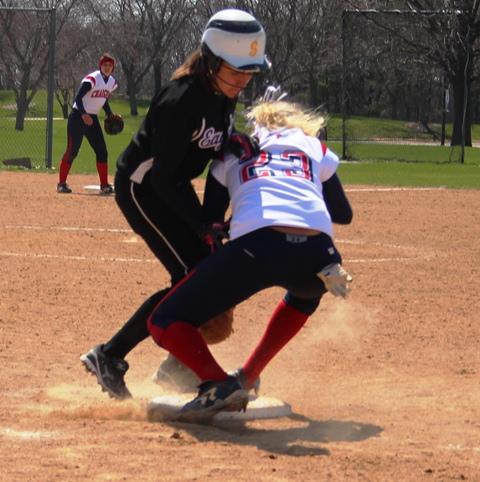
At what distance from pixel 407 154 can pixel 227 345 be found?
21.9 meters

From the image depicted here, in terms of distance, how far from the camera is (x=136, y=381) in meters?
6.40

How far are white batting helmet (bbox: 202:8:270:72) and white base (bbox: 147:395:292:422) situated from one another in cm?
151

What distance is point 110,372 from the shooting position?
5773 mm

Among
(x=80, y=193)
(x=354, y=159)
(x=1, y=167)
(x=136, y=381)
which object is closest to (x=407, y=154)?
(x=354, y=159)

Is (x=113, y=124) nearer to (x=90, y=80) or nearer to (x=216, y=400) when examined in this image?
(x=90, y=80)

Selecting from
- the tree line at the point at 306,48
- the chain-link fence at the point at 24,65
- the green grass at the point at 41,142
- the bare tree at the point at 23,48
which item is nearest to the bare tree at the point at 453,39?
the tree line at the point at 306,48

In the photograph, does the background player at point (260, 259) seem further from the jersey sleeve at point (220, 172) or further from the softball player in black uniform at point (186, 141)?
the softball player in black uniform at point (186, 141)

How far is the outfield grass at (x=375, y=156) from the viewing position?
66.9ft

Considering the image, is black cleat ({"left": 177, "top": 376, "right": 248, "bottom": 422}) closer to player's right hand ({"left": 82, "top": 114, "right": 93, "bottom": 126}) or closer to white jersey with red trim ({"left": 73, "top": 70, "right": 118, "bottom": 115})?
player's right hand ({"left": 82, "top": 114, "right": 93, "bottom": 126})

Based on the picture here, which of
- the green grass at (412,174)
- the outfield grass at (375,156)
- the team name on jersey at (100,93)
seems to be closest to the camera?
the team name on jersey at (100,93)

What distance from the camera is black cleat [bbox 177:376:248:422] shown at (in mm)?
5152

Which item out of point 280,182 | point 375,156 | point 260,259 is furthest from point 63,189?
point 375,156

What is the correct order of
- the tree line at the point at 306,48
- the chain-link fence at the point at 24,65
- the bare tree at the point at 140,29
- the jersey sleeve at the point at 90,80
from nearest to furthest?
1. the jersey sleeve at the point at 90,80
2. the tree line at the point at 306,48
3. the chain-link fence at the point at 24,65
4. the bare tree at the point at 140,29

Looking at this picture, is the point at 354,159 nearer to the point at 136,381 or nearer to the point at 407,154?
the point at 407,154
